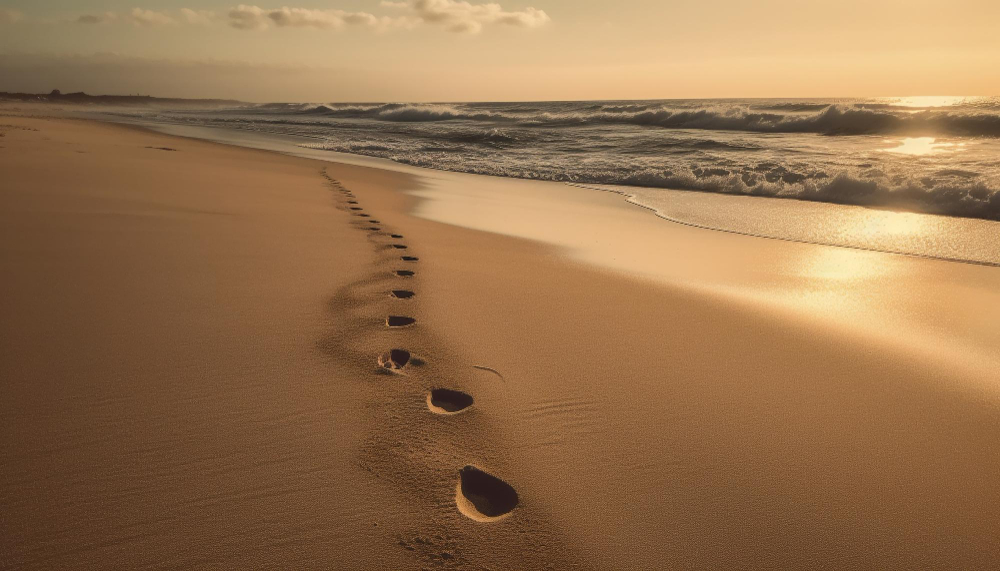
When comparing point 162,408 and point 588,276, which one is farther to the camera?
point 588,276

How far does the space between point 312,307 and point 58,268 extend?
126 centimetres

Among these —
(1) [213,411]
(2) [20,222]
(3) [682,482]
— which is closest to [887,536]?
(3) [682,482]

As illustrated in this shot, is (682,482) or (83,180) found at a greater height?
(83,180)

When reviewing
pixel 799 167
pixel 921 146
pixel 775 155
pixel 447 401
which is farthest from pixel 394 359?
pixel 921 146

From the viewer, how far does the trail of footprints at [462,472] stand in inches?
57.4

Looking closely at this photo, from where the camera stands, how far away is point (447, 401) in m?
1.99

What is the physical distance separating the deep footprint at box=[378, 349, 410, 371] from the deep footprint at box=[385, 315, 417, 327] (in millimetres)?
318

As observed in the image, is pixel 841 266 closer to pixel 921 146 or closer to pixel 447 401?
pixel 447 401

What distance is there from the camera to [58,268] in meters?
2.79

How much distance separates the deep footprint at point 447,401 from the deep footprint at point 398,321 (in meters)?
0.67

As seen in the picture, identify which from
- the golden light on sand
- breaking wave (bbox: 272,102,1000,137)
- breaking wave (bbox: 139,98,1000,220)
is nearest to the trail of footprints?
the golden light on sand

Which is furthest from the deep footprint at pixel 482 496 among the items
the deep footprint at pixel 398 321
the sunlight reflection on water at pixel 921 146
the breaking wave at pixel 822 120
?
the breaking wave at pixel 822 120

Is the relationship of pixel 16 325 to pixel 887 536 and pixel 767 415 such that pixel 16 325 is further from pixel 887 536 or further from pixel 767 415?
pixel 887 536

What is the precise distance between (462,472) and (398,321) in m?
1.19
